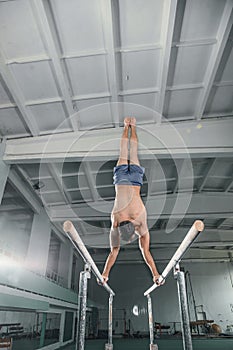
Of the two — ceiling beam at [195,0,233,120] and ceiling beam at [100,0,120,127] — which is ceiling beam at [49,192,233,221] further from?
ceiling beam at [100,0,120,127]

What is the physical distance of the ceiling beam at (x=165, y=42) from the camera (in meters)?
3.23

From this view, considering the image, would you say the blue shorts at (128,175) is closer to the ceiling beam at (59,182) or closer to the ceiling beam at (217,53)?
the ceiling beam at (217,53)

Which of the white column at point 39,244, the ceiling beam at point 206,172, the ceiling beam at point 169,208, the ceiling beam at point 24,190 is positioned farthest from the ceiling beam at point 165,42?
the white column at point 39,244

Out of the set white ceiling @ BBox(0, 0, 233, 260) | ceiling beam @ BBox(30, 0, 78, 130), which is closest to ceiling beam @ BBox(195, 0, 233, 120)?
white ceiling @ BBox(0, 0, 233, 260)

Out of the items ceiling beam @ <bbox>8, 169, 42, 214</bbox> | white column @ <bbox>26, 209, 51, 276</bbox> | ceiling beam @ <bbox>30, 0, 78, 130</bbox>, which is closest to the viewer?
ceiling beam @ <bbox>30, 0, 78, 130</bbox>

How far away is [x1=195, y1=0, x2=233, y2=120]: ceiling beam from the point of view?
3391 millimetres

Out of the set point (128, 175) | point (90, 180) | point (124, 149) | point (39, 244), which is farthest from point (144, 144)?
point (39, 244)

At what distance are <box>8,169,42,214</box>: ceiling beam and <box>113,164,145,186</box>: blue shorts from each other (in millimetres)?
3716

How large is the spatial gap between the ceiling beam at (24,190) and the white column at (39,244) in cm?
40

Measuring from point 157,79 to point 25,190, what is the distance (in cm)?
481

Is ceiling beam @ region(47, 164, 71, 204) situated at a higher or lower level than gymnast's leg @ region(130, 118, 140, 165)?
higher

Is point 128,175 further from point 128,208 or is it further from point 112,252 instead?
point 112,252

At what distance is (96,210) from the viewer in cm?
838

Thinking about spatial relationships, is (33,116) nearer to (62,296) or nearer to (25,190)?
(25,190)
